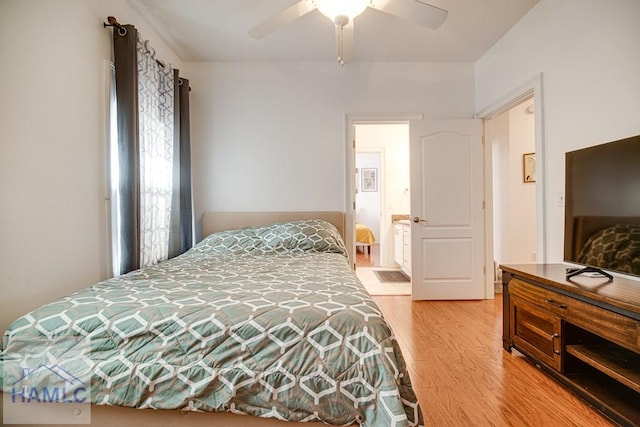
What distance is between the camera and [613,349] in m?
1.61

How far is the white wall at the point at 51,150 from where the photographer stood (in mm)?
1489

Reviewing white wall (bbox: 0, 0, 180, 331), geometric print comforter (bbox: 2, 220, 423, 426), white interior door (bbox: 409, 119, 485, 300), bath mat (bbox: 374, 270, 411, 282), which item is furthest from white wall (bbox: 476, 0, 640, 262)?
white wall (bbox: 0, 0, 180, 331)

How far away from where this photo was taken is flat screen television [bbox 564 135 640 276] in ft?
4.82

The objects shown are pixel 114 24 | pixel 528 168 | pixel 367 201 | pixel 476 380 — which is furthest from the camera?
pixel 367 201

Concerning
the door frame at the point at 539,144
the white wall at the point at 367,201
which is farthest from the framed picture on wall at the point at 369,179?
the door frame at the point at 539,144

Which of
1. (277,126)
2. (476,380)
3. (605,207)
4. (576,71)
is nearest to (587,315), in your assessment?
(605,207)

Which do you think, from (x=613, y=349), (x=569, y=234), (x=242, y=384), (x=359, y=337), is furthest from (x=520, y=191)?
(x=242, y=384)

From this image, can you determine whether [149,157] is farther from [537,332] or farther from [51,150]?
[537,332]

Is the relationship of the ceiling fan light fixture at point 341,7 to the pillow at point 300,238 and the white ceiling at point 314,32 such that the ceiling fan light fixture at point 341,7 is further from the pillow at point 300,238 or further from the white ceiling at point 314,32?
the pillow at point 300,238

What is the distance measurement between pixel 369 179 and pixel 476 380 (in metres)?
6.15

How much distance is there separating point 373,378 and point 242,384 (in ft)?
1.48

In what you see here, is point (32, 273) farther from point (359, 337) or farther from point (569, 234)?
point (569, 234)

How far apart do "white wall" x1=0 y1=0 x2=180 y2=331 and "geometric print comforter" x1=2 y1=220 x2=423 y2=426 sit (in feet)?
1.97

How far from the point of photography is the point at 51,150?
1.70 metres
